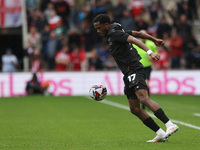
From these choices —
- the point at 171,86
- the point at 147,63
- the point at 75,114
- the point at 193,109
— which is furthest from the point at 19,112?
the point at 171,86

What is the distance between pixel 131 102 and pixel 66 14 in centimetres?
1702

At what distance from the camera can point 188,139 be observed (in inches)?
366

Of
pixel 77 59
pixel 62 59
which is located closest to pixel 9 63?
pixel 62 59

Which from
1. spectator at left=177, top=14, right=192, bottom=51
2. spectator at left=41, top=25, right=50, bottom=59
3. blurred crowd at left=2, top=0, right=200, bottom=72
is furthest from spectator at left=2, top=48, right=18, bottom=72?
spectator at left=177, top=14, right=192, bottom=51

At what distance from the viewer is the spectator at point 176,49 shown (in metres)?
24.2

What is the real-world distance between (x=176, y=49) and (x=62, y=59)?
5.33 metres

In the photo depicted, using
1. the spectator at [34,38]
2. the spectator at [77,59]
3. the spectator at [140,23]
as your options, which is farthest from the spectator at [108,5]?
the spectator at [34,38]

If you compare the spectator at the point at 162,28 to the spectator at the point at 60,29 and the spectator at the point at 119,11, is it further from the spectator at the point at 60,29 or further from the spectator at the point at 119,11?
the spectator at the point at 60,29

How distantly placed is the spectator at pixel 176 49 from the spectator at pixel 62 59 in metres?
4.85

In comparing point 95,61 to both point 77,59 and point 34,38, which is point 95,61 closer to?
point 77,59

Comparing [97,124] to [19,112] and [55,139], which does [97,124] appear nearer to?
[55,139]

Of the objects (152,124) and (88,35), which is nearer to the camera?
(152,124)

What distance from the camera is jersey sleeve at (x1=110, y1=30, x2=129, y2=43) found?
861 centimetres

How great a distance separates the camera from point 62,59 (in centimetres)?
2406
